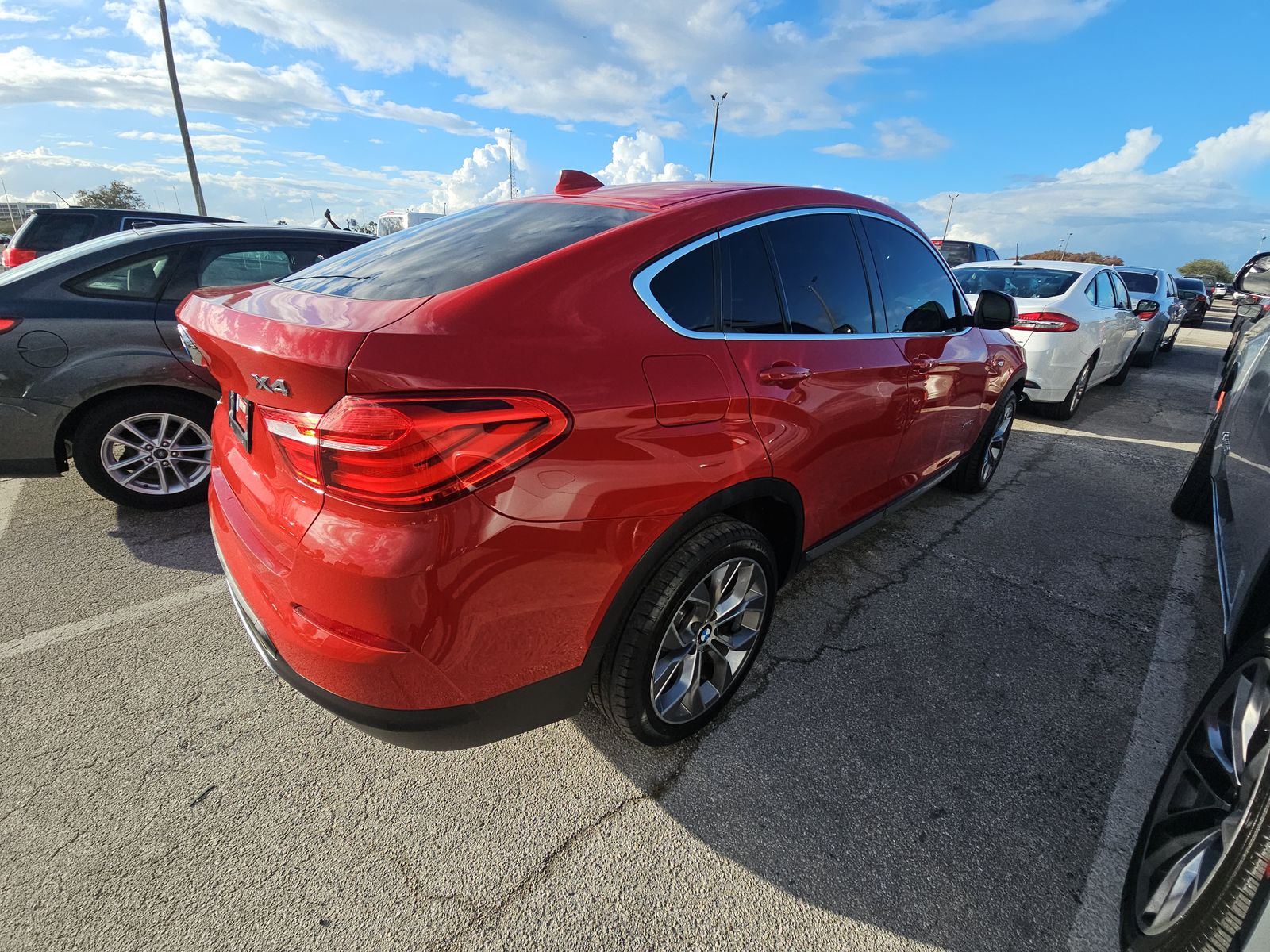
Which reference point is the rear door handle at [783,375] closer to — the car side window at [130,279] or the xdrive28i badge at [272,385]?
the xdrive28i badge at [272,385]

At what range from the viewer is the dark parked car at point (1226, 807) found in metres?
1.24

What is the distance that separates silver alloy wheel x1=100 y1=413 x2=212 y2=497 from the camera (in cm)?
346

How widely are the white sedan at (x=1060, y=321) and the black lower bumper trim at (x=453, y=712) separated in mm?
5450

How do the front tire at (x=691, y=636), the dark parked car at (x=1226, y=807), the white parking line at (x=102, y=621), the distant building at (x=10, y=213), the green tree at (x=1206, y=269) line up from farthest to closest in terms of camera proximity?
the green tree at (x=1206, y=269), the distant building at (x=10, y=213), the white parking line at (x=102, y=621), the front tire at (x=691, y=636), the dark parked car at (x=1226, y=807)

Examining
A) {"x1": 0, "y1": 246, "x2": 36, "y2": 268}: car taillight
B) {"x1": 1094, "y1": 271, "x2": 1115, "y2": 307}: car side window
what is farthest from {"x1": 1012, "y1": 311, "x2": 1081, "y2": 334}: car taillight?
{"x1": 0, "y1": 246, "x2": 36, "y2": 268}: car taillight

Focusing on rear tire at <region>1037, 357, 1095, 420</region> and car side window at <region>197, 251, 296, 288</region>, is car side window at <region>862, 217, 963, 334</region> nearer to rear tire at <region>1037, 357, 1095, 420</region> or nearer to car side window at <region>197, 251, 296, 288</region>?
car side window at <region>197, 251, 296, 288</region>

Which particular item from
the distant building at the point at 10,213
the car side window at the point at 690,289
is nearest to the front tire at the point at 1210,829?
the car side window at the point at 690,289

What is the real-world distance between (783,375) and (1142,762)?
184 cm

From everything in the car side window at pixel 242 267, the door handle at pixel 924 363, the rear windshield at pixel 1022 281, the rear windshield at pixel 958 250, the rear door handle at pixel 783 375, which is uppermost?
the rear windshield at pixel 958 250

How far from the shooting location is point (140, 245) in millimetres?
3648

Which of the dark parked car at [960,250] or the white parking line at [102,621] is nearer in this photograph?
the white parking line at [102,621]

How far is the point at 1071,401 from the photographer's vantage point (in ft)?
22.1

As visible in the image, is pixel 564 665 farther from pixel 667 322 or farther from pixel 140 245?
pixel 140 245

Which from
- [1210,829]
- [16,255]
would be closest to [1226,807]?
[1210,829]
